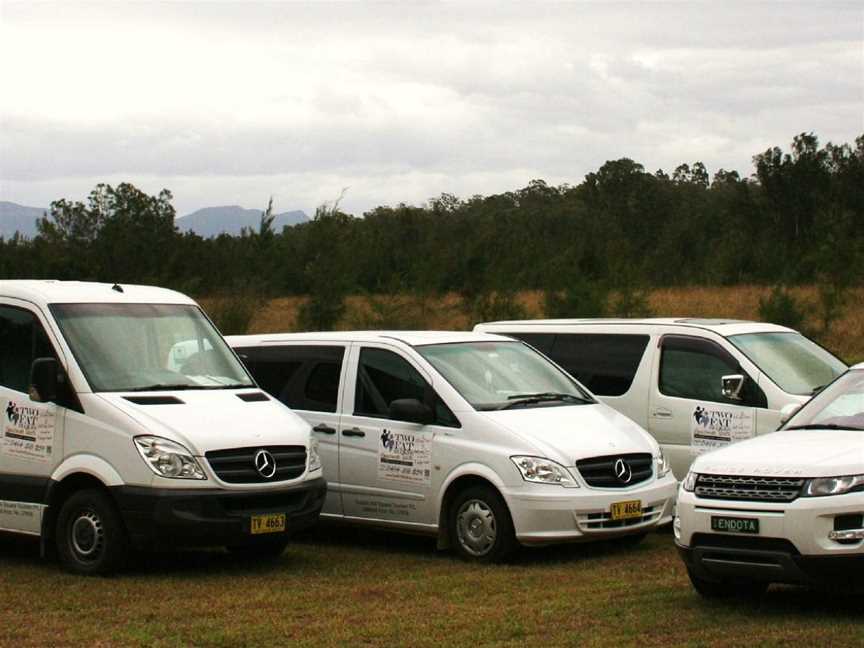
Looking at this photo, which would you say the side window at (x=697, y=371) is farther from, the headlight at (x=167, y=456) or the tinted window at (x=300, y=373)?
the headlight at (x=167, y=456)

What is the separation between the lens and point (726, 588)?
8852mm

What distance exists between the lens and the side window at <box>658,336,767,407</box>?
12.7 metres

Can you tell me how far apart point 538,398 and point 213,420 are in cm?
286

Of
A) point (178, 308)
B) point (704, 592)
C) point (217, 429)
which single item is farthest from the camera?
point (178, 308)

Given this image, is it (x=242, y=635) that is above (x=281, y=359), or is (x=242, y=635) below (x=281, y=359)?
below

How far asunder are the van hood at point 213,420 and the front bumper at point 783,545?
351 cm

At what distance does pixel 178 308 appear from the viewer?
38.8ft

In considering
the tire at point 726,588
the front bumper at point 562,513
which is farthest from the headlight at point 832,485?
the front bumper at point 562,513

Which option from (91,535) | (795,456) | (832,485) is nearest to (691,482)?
(795,456)

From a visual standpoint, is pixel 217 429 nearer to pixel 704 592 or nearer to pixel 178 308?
pixel 178 308

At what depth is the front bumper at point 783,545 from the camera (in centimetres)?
782

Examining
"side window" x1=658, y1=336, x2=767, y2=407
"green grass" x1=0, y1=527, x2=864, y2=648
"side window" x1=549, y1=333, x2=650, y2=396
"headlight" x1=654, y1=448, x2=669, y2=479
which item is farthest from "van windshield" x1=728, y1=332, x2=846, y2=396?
"green grass" x1=0, y1=527, x2=864, y2=648

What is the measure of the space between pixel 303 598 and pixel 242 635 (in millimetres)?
1327

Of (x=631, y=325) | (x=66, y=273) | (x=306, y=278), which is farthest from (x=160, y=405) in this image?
(x=66, y=273)
